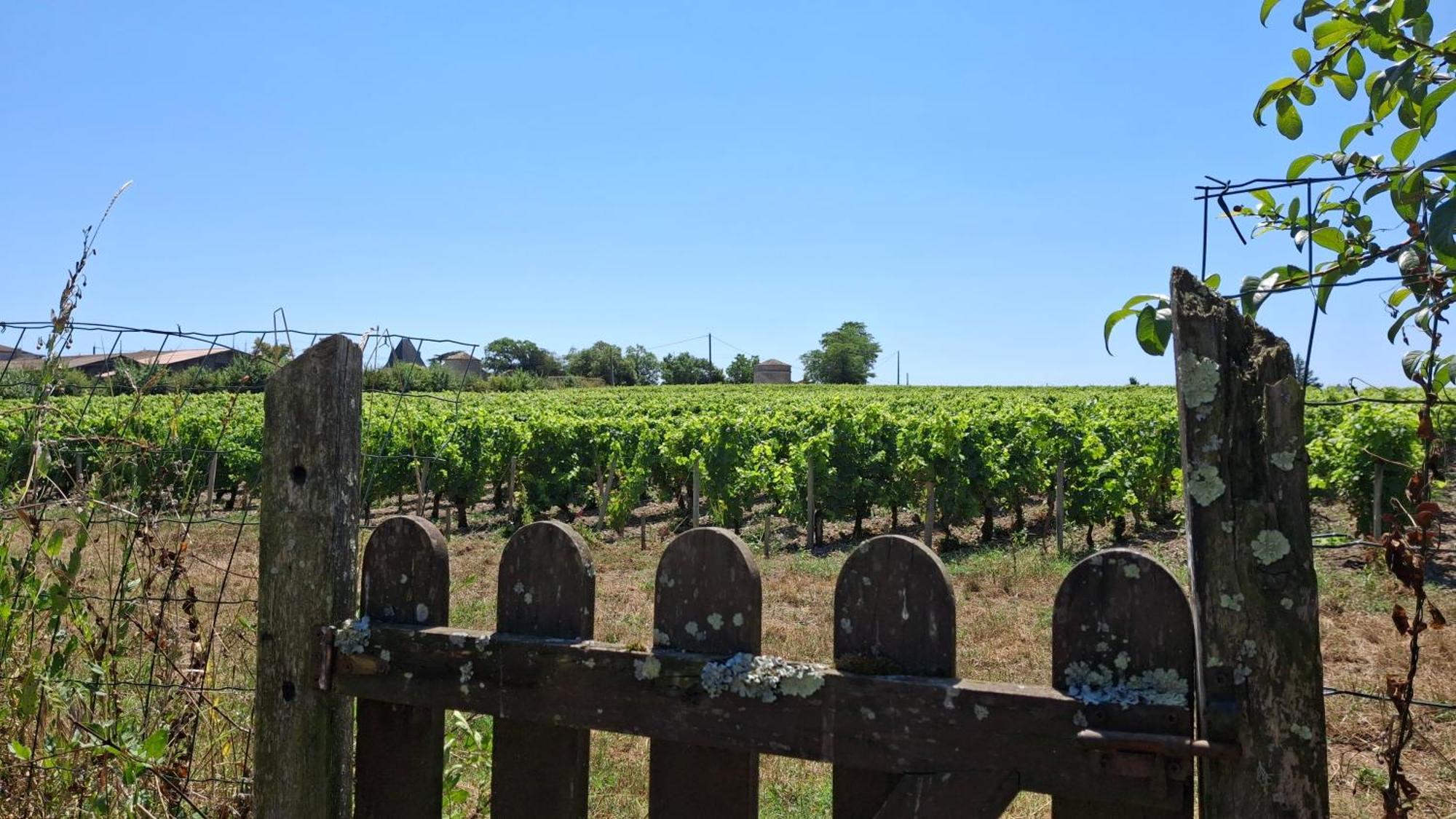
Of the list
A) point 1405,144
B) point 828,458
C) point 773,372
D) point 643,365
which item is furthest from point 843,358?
point 1405,144

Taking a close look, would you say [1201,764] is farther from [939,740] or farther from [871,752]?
[871,752]

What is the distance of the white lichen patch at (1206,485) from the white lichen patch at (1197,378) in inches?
3.8

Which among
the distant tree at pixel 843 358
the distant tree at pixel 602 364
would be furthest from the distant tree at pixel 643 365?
the distant tree at pixel 843 358

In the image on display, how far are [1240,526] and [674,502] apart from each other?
18.8 metres

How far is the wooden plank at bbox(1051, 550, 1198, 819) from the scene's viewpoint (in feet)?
4.68

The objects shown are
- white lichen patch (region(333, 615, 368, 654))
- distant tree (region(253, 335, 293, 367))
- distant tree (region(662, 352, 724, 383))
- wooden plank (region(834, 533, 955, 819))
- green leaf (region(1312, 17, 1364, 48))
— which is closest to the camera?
wooden plank (region(834, 533, 955, 819))

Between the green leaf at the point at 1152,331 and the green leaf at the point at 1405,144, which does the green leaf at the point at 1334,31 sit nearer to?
the green leaf at the point at 1405,144

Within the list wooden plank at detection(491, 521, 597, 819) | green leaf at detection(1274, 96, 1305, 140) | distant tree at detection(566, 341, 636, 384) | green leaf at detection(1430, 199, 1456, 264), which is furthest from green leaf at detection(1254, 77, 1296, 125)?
distant tree at detection(566, 341, 636, 384)

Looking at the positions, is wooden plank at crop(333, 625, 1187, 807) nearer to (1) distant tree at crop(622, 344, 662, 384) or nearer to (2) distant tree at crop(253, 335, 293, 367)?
(2) distant tree at crop(253, 335, 293, 367)

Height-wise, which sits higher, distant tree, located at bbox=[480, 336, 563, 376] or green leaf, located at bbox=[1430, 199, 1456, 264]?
distant tree, located at bbox=[480, 336, 563, 376]

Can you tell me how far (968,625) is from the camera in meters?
8.15

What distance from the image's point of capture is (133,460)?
9.32 feet

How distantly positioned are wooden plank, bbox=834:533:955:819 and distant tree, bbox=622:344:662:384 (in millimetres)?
88091

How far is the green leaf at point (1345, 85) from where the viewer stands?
2107 mm
